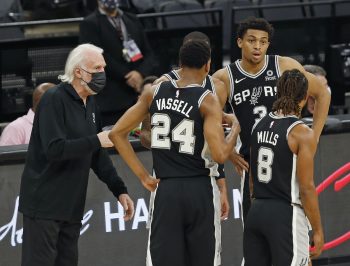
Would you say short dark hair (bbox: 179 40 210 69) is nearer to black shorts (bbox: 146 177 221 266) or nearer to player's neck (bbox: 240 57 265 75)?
black shorts (bbox: 146 177 221 266)

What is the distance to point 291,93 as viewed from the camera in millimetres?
6344

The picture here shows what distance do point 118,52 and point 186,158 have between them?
4166 millimetres

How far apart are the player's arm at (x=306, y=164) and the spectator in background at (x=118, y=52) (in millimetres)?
4195

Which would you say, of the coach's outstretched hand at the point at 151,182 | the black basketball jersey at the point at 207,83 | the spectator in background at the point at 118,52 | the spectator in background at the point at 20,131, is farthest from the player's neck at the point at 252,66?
the spectator in background at the point at 118,52

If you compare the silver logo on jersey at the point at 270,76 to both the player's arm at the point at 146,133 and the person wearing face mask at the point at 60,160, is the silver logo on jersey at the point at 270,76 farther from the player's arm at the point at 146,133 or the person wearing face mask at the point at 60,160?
the person wearing face mask at the point at 60,160

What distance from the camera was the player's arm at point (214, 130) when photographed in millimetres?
6188

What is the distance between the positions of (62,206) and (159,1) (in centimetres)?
661

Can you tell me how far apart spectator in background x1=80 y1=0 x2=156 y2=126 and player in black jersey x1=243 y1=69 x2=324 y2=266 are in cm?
400

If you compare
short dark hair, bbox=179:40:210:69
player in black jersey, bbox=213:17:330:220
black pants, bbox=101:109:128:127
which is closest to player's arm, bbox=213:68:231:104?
player in black jersey, bbox=213:17:330:220

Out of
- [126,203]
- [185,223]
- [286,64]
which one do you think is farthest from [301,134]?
[126,203]

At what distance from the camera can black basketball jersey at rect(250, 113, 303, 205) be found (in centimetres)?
629

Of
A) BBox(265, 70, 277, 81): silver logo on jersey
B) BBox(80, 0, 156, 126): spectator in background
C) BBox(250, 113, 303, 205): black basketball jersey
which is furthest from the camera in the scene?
BBox(80, 0, 156, 126): spectator in background

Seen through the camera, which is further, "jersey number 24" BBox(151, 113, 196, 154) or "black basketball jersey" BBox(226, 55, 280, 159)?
"black basketball jersey" BBox(226, 55, 280, 159)

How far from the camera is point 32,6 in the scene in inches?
468
